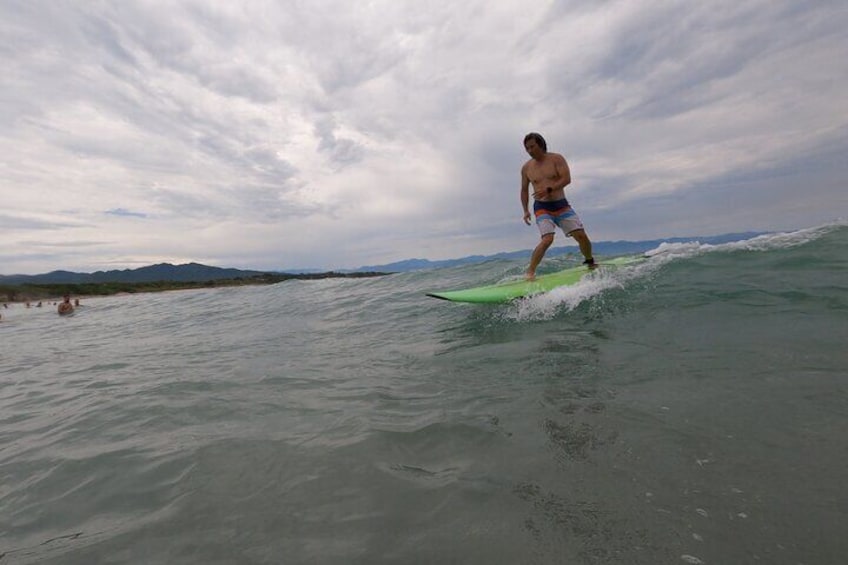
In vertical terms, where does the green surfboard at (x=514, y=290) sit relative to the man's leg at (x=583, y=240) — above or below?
below

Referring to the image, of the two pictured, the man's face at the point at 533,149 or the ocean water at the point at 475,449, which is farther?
the man's face at the point at 533,149

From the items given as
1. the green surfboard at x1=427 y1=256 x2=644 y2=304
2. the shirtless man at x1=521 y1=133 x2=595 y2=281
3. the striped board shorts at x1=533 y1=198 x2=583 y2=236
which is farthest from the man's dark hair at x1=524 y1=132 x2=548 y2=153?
the green surfboard at x1=427 y1=256 x2=644 y2=304

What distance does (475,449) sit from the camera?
113 inches

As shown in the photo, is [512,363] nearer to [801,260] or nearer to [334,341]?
[334,341]

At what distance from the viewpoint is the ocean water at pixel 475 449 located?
2037 mm

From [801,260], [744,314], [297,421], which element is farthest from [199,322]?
[801,260]

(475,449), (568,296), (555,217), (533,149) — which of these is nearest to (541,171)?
(533,149)

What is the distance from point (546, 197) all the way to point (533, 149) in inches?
37.8

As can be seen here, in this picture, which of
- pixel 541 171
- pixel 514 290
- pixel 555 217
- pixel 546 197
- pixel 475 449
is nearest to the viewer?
pixel 475 449

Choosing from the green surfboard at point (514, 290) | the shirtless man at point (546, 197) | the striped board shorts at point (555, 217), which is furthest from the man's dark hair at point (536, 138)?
the green surfboard at point (514, 290)

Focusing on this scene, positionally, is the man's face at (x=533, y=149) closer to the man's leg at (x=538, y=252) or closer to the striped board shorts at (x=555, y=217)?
the striped board shorts at (x=555, y=217)

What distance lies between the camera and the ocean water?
204 centimetres

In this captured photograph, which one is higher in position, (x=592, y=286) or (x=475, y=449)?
(x=592, y=286)

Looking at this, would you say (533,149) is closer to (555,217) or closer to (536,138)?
(536,138)
